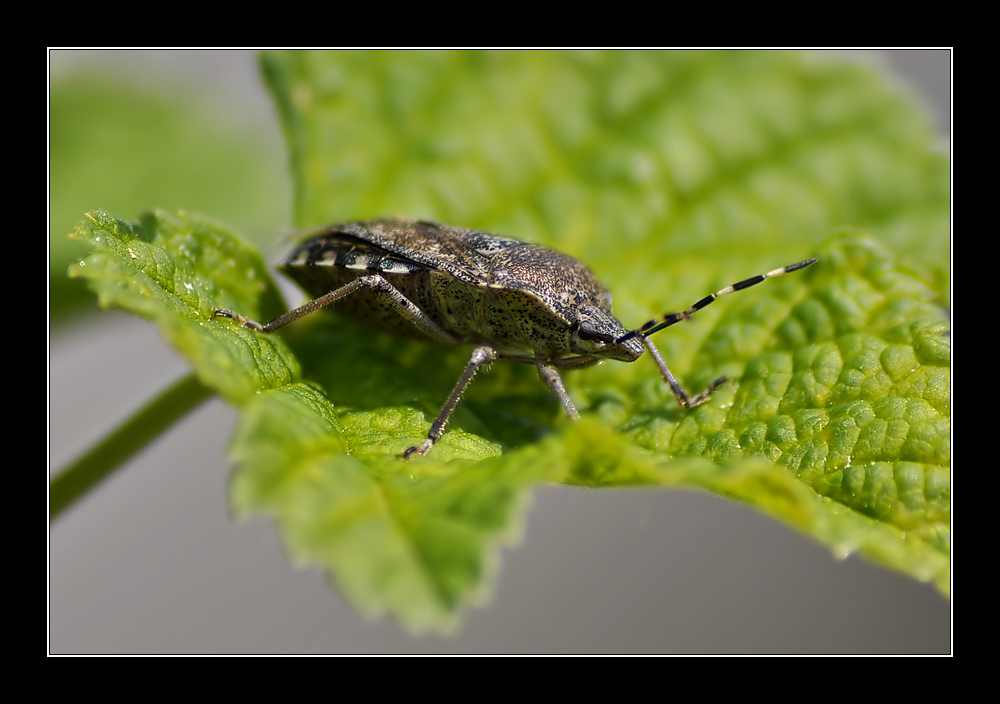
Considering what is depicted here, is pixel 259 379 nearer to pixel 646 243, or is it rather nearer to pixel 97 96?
pixel 646 243

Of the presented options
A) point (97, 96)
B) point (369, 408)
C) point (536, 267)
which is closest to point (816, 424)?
point (536, 267)

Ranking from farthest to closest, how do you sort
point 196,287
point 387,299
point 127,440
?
1. point 387,299
2. point 127,440
3. point 196,287

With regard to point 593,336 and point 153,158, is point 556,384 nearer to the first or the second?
point 593,336

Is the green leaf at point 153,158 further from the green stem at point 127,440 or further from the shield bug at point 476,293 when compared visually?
the green stem at point 127,440

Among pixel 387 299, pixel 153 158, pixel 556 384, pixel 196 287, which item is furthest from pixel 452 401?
pixel 153 158

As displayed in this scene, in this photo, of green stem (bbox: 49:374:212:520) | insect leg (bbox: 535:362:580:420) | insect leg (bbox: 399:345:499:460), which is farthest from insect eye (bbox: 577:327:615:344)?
green stem (bbox: 49:374:212:520)

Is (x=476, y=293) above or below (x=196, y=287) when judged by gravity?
above

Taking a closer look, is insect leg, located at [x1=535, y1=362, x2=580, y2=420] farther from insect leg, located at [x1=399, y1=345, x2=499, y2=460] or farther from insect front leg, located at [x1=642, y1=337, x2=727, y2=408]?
insect front leg, located at [x1=642, y1=337, x2=727, y2=408]
